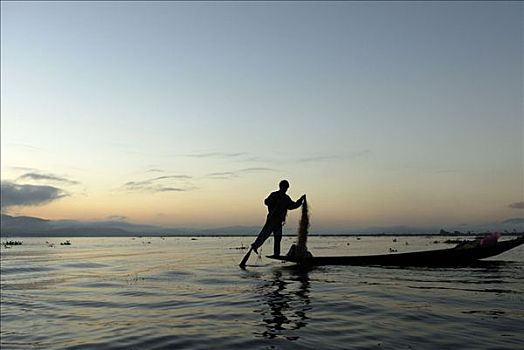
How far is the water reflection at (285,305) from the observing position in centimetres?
980

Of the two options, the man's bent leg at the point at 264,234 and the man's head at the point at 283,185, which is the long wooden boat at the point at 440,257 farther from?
the man's head at the point at 283,185

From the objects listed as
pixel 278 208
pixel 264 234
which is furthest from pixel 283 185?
pixel 264 234

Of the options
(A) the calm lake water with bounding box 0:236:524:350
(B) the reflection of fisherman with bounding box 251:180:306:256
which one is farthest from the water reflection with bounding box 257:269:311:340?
(B) the reflection of fisherman with bounding box 251:180:306:256

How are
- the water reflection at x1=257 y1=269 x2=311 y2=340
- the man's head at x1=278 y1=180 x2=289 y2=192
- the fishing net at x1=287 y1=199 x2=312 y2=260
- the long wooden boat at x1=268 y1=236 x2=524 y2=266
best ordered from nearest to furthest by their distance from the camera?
the water reflection at x1=257 y1=269 x2=311 y2=340, the long wooden boat at x1=268 y1=236 x2=524 y2=266, the man's head at x1=278 y1=180 x2=289 y2=192, the fishing net at x1=287 y1=199 x2=312 y2=260

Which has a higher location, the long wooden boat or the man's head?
the man's head

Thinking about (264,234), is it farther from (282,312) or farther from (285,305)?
(282,312)

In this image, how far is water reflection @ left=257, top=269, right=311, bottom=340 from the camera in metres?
9.80

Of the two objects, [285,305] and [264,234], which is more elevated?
[264,234]

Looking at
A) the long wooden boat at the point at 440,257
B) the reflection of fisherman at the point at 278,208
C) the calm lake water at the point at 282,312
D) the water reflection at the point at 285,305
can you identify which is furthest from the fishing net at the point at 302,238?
the water reflection at the point at 285,305

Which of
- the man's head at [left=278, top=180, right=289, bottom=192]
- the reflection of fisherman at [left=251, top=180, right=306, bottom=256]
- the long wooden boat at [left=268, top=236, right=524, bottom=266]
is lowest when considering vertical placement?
the long wooden boat at [left=268, top=236, right=524, bottom=266]

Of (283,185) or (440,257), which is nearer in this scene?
(440,257)

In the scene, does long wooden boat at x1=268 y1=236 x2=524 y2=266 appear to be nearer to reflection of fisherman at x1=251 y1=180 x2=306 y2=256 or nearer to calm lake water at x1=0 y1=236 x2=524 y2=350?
reflection of fisherman at x1=251 y1=180 x2=306 y2=256

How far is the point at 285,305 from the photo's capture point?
491 inches

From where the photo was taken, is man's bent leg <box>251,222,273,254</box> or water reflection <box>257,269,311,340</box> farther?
man's bent leg <box>251,222,273,254</box>
